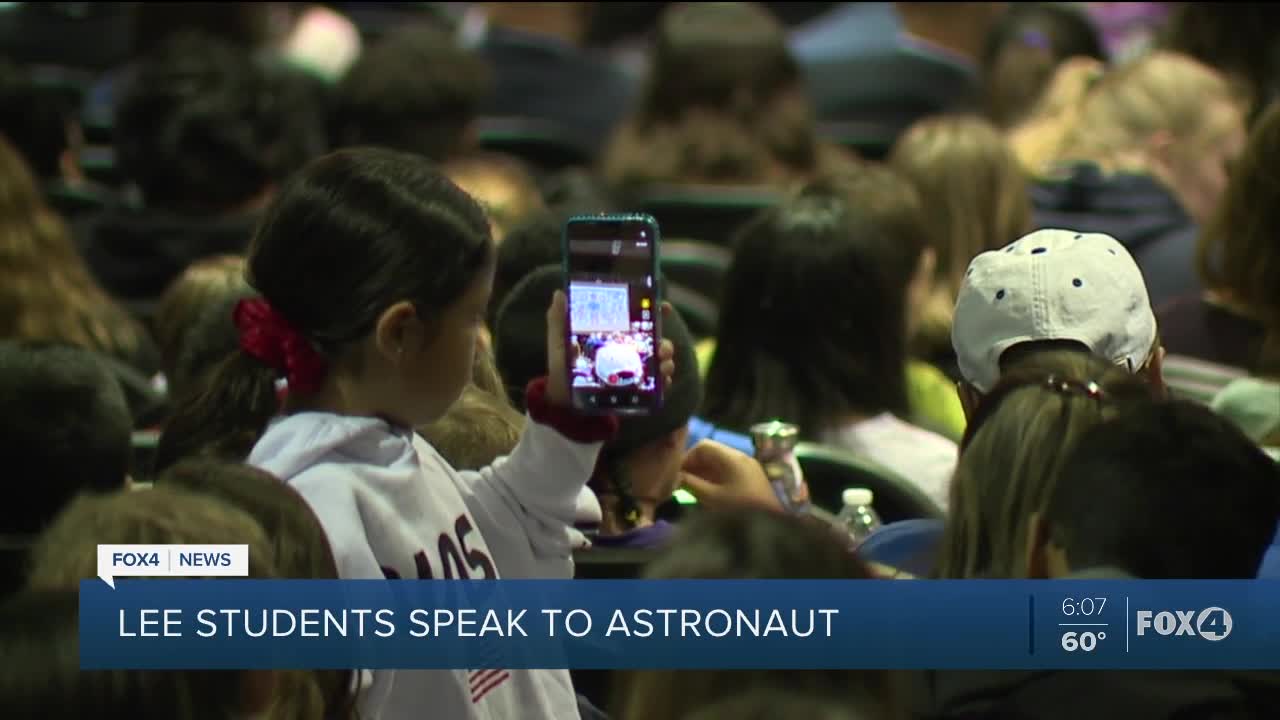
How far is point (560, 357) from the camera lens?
219 centimetres

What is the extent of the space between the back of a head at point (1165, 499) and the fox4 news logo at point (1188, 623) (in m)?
0.06

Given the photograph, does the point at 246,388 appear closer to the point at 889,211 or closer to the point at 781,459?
the point at 781,459

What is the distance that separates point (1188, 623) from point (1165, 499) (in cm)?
18

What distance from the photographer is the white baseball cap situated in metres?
2.39

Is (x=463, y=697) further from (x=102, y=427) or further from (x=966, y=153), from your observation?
(x=966, y=153)

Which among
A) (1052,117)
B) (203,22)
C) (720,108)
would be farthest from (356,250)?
(203,22)

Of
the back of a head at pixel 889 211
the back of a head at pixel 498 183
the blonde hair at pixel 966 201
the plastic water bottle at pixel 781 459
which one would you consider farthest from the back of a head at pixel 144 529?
the blonde hair at pixel 966 201

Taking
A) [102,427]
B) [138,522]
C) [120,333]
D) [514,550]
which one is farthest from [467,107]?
[138,522]

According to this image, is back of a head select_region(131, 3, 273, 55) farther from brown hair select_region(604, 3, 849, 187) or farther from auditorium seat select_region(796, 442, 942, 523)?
auditorium seat select_region(796, 442, 942, 523)

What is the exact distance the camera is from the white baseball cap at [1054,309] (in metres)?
2.39

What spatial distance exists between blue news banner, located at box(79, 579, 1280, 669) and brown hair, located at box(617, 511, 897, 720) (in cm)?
2

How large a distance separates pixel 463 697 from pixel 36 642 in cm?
56

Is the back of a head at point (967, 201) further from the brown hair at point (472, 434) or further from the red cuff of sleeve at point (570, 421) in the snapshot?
the red cuff of sleeve at point (570, 421)

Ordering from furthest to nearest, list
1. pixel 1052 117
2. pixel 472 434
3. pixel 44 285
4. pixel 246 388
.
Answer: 1. pixel 1052 117
2. pixel 44 285
3. pixel 472 434
4. pixel 246 388
